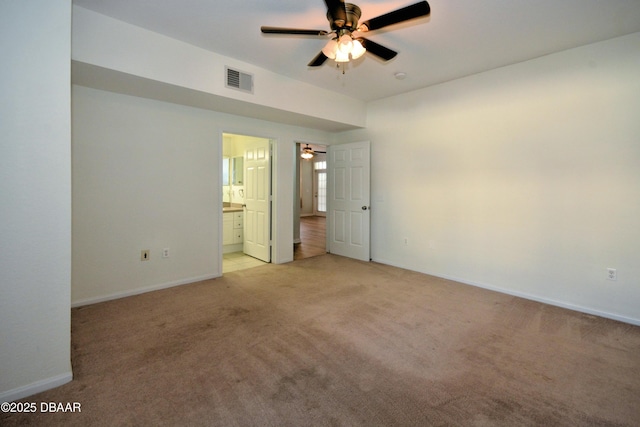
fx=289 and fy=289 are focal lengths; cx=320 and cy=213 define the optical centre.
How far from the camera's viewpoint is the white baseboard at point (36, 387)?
174cm

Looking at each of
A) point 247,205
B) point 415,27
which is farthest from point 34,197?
Result: point 247,205

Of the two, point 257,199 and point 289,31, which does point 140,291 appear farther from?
point 289,31

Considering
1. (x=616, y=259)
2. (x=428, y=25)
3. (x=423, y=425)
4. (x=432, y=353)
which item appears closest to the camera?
(x=423, y=425)

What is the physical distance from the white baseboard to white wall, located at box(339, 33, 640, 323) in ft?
13.5

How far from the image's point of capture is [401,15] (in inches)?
75.7

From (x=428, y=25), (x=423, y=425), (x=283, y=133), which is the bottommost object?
(x=423, y=425)

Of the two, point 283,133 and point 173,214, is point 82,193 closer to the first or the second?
point 173,214

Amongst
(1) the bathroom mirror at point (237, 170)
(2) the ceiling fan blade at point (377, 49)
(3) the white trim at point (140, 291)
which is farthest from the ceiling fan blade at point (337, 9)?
(1) the bathroom mirror at point (237, 170)

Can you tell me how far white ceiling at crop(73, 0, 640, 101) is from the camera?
7.85 ft

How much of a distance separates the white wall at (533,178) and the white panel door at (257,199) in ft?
7.17

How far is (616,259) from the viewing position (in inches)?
116

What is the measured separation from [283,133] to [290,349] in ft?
11.5

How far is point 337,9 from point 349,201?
11.9 feet

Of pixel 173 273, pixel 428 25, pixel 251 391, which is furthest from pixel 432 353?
pixel 173 273
